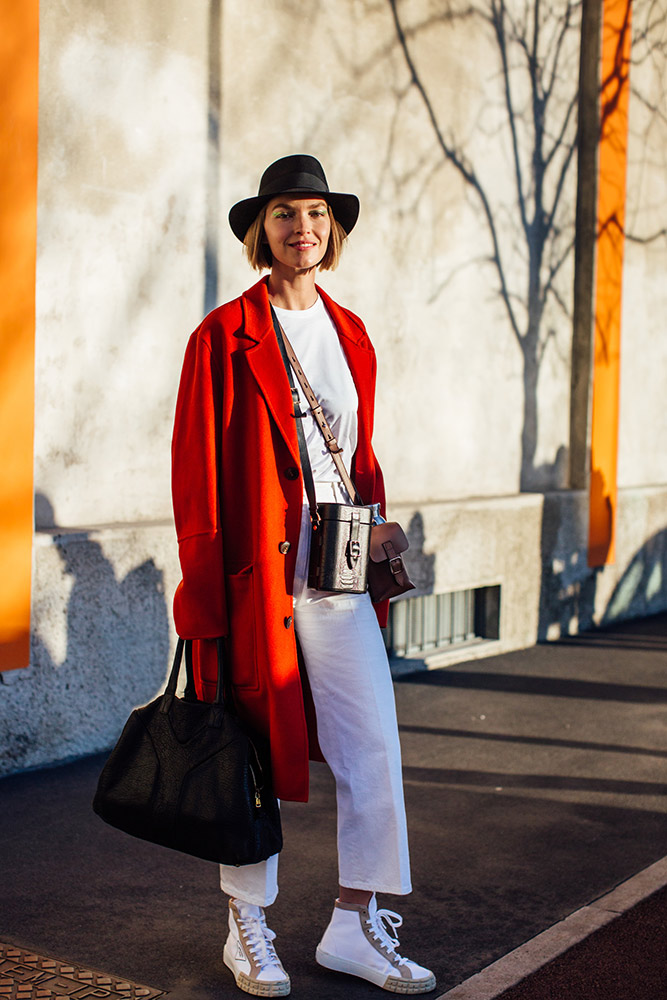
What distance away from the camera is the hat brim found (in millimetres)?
3379

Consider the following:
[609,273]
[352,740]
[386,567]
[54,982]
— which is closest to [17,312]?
[386,567]

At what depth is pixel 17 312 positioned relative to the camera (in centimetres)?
537

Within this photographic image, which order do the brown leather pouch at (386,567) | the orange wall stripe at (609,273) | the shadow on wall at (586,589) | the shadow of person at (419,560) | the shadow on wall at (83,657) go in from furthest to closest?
the orange wall stripe at (609,273)
the shadow on wall at (586,589)
the shadow of person at (419,560)
the shadow on wall at (83,657)
the brown leather pouch at (386,567)

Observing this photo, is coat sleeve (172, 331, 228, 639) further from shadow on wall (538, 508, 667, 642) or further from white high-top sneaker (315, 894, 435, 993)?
shadow on wall (538, 508, 667, 642)

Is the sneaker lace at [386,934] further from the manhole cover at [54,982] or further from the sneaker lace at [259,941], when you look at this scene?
the manhole cover at [54,982]

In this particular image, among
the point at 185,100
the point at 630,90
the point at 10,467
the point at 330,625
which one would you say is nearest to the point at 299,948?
the point at 330,625

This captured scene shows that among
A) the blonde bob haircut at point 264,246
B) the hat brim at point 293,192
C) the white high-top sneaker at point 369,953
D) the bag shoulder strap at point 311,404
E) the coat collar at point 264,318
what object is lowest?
the white high-top sneaker at point 369,953

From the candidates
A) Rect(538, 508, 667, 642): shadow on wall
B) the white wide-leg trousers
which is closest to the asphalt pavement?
the white wide-leg trousers

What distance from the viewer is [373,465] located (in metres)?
3.57

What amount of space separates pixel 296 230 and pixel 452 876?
2.32 metres

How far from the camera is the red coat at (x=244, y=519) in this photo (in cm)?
324

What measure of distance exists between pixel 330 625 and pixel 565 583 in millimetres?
6705

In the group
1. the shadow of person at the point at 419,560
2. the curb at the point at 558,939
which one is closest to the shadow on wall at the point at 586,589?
the shadow of person at the point at 419,560

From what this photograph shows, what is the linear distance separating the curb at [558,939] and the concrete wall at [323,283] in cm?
263
